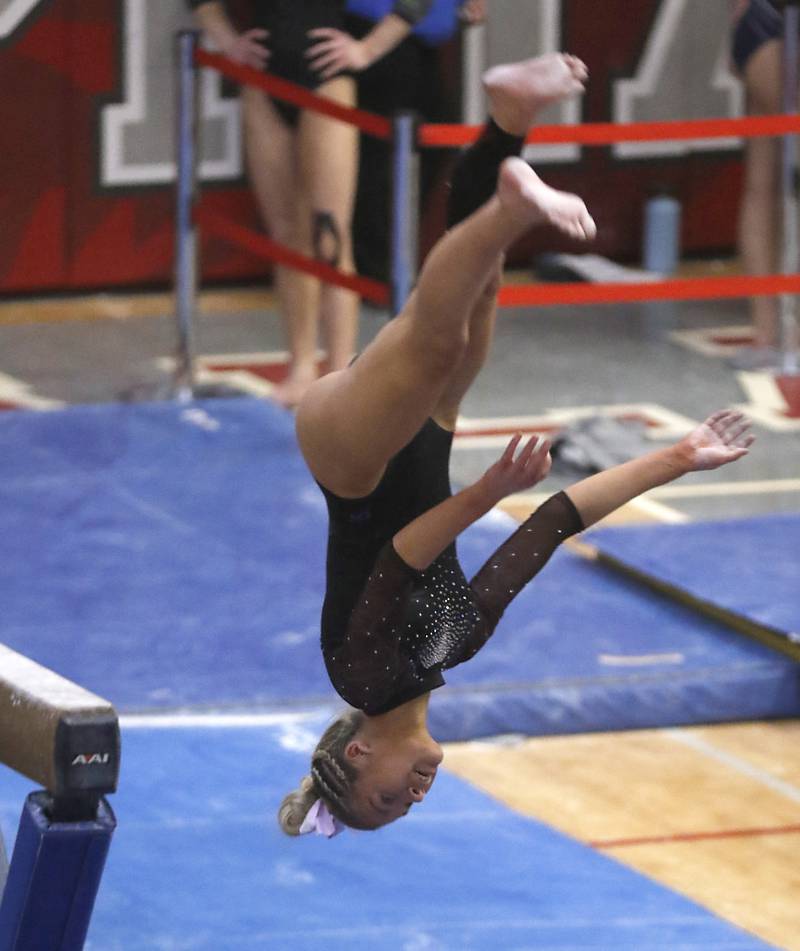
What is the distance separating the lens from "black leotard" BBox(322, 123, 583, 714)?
2986mm

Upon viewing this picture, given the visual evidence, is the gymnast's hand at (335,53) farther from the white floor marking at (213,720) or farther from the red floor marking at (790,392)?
the white floor marking at (213,720)

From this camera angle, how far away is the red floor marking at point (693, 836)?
396cm

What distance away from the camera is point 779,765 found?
14.3ft

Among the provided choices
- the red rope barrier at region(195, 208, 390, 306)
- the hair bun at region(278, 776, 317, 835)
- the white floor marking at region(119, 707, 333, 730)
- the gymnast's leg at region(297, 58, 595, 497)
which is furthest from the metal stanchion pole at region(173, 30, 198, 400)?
the gymnast's leg at region(297, 58, 595, 497)

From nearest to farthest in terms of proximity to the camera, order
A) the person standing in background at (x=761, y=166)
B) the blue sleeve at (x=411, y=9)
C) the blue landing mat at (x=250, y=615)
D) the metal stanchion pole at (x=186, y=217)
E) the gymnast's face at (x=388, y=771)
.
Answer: the gymnast's face at (x=388, y=771), the blue landing mat at (x=250, y=615), the blue sleeve at (x=411, y=9), the metal stanchion pole at (x=186, y=217), the person standing in background at (x=761, y=166)

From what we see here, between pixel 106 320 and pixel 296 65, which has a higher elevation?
pixel 296 65

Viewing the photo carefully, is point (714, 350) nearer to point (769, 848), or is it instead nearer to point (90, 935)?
point (769, 848)

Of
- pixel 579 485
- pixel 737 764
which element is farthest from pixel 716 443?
pixel 737 764

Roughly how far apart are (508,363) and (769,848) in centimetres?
347

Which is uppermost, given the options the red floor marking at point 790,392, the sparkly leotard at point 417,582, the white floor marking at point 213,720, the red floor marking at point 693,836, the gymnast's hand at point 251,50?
the gymnast's hand at point 251,50

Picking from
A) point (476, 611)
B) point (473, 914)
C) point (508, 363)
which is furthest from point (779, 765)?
point (508, 363)

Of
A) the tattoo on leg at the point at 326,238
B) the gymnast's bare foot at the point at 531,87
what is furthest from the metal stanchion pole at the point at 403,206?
the gymnast's bare foot at the point at 531,87

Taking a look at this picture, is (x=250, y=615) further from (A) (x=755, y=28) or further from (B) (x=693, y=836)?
(A) (x=755, y=28)

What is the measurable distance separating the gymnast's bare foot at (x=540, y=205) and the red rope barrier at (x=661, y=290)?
2765 millimetres
